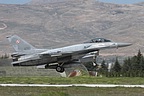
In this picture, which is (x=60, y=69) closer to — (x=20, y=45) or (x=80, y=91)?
(x=20, y=45)

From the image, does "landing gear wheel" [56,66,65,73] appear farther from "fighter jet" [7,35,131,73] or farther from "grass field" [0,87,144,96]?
"grass field" [0,87,144,96]

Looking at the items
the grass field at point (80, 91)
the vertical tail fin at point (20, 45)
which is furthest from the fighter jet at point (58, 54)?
the grass field at point (80, 91)

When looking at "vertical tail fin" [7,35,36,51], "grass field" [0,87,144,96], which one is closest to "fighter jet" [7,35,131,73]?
"vertical tail fin" [7,35,36,51]

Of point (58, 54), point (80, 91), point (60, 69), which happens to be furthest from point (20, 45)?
point (80, 91)

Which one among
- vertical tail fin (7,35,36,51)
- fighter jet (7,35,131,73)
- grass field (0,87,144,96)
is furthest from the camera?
vertical tail fin (7,35,36,51)

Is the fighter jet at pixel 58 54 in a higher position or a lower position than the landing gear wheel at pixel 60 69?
higher

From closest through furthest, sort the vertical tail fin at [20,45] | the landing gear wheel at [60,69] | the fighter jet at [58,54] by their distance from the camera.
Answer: the fighter jet at [58,54]
the landing gear wheel at [60,69]
the vertical tail fin at [20,45]

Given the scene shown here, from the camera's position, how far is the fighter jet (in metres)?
49.8

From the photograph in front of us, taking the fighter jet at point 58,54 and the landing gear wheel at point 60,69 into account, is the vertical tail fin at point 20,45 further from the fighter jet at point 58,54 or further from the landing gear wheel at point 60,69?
the landing gear wheel at point 60,69

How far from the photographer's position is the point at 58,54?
50844 mm

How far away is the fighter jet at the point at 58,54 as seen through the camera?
4984 centimetres

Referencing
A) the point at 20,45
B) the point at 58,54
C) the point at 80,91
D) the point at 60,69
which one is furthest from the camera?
the point at 20,45

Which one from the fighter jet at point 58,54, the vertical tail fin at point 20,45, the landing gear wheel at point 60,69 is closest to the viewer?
the fighter jet at point 58,54

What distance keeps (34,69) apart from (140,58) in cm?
5419
